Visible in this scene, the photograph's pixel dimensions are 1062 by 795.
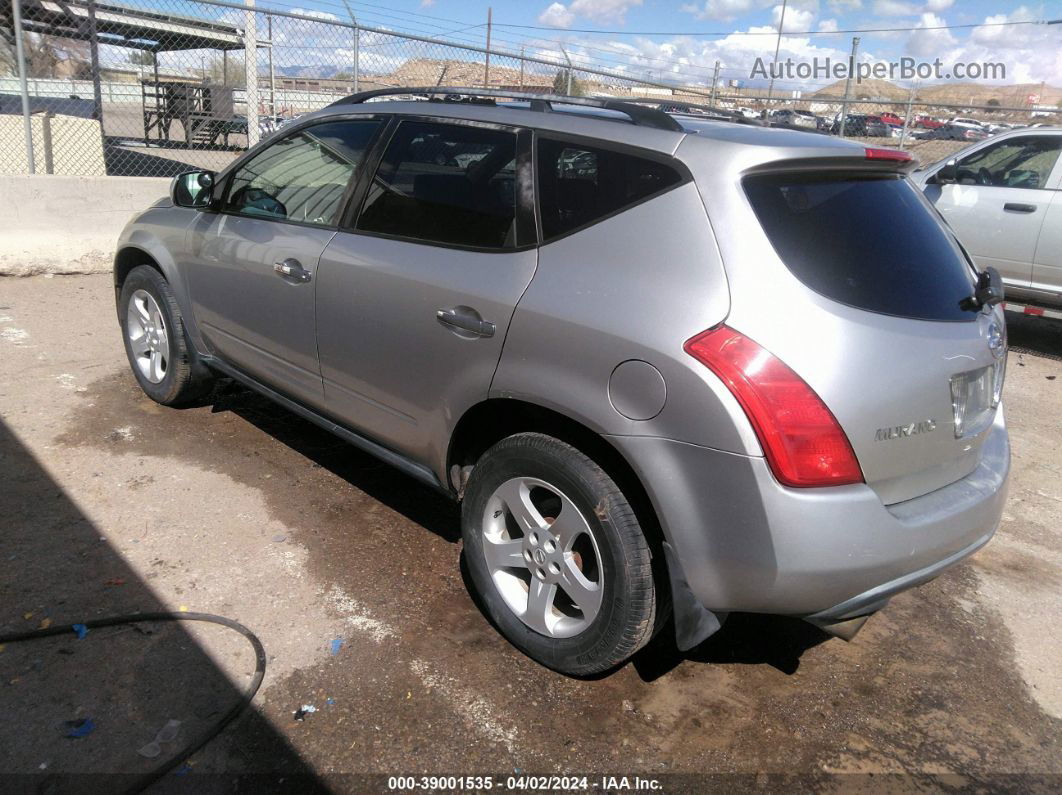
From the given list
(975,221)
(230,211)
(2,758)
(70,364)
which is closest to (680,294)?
(2,758)

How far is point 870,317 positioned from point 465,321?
1256 mm

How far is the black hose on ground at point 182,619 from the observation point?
7.56 feet

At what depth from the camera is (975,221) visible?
300 inches

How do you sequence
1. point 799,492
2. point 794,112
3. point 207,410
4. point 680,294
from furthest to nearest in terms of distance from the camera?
point 794,112 → point 207,410 → point 680,294 → point 799,492

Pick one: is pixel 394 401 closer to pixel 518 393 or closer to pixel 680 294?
pixel 518 393

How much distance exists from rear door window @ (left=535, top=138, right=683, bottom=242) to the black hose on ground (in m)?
1.69

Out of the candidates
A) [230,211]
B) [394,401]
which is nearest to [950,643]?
[394,401]

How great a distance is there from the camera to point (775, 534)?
2.20m

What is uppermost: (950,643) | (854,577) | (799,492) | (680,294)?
(680,294)

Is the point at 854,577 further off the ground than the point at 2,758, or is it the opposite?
the point at 854,577

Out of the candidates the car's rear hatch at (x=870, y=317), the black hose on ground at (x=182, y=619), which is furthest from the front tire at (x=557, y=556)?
the black hose on ground at (x=182, y=619)

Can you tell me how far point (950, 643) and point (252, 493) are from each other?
306 centimetres

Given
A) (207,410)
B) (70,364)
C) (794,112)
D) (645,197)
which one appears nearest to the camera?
(645,197)

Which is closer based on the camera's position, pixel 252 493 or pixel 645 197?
pixel 645 197
